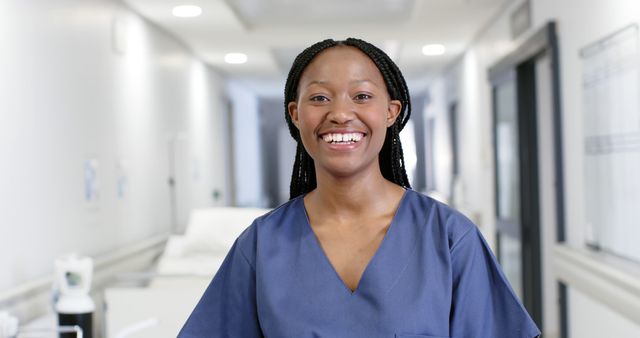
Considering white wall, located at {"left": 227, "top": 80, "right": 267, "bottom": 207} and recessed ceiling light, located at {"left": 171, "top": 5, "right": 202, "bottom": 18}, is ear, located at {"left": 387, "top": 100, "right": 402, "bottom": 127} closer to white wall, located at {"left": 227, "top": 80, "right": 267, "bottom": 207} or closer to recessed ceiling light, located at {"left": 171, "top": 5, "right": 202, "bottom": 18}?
recessed ceiling light, located at {"left": 171, "top": 5, "right": 202, "bottom": 18}

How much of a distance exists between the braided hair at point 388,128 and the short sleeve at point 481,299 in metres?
0.22

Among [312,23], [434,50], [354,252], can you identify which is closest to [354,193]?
[354,252]

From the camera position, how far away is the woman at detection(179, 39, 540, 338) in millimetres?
1187

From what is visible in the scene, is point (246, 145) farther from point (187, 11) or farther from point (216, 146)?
point (187, 11)

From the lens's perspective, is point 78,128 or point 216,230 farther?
point 216,230

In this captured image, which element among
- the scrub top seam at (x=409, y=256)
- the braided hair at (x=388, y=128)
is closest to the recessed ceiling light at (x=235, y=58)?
the braided hair at (x=388, y=128)

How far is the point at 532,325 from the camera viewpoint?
121 cm

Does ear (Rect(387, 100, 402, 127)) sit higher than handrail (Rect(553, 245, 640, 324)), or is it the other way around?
ear (Rect(387, 100, 402, 127))

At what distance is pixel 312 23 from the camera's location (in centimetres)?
598

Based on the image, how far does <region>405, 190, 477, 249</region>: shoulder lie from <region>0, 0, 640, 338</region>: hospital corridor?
0.10 feet

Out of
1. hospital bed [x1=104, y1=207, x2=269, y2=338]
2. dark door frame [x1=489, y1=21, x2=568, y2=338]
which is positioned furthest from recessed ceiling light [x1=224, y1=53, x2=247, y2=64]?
hospital bed [x1=104, y1=207, x2=269, y2=338]

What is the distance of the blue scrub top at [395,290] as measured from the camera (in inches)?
46.3

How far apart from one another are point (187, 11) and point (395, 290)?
4264 mm

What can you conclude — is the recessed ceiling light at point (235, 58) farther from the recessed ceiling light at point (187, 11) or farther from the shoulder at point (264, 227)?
the shoulder at point (264, 227)
